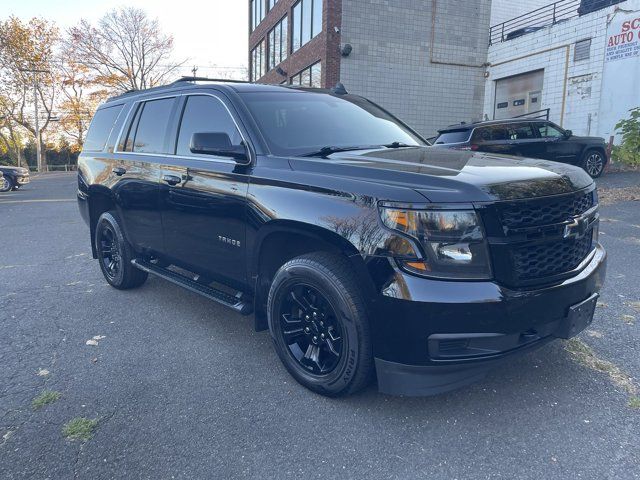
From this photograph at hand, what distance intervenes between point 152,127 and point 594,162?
1215 cm

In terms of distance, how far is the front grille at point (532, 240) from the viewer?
246 centimetres

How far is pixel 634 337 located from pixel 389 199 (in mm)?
2443

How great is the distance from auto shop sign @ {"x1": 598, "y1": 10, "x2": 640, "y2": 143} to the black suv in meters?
12.9

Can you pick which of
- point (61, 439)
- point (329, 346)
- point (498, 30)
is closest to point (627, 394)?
point (329, 346)

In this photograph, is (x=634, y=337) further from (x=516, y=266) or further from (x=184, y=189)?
(x=184, y=189)

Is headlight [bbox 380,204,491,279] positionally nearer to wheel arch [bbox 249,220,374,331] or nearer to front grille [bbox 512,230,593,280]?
front grille [bbox 512,230,593,280]

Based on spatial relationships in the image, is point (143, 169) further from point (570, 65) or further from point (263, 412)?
point (570, 65)

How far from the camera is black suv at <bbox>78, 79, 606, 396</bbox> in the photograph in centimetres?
245

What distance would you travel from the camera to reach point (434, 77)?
1959 centimetres

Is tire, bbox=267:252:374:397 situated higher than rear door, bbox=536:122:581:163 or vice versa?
rear door, bbox=536:122:581:163

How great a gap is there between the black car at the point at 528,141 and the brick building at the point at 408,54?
763 centimetres

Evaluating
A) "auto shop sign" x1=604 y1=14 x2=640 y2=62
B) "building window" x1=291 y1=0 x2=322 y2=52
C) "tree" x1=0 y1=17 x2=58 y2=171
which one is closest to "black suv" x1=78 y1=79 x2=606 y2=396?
"auto shop sign" x1=604 y1=14 x2=640 y2=62

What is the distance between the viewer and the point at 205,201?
12.1 ft

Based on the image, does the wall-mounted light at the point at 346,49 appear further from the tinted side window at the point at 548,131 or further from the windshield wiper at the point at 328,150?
the windshield wiper at the point at 328,150
